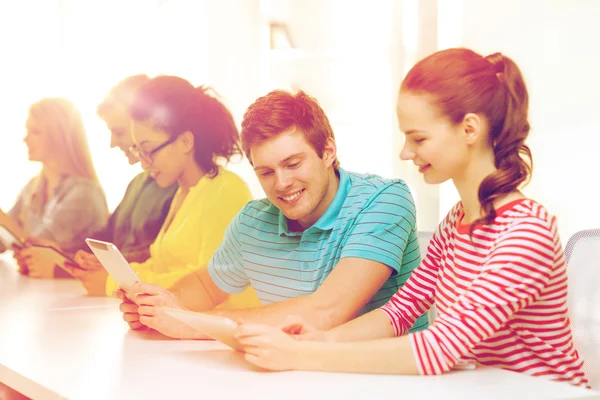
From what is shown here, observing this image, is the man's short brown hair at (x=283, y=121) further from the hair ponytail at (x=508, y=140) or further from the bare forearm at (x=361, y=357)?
the bare forearm at (x=361, y=357)

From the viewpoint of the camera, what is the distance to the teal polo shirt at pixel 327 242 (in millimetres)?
1614

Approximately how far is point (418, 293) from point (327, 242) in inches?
15.7

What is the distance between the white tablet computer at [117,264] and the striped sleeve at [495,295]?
2.15ft

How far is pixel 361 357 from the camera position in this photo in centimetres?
111

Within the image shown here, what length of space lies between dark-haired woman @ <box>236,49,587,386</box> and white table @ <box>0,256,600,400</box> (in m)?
0.04

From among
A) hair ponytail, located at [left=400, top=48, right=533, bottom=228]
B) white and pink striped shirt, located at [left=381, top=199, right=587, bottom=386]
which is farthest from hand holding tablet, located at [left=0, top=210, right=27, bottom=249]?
hair ponytail, located at [left=400, top=48, right=533, bottom=228]

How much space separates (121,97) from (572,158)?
1.50 metres

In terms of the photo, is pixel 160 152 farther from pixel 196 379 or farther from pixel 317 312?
pixel 196 379

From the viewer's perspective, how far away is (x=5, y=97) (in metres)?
2.35

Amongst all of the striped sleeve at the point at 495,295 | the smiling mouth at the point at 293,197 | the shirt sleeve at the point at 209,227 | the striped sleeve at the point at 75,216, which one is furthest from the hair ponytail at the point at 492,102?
the striped sleeve at the point at 75,216

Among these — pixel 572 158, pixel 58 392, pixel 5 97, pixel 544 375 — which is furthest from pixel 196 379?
pixel 572 158

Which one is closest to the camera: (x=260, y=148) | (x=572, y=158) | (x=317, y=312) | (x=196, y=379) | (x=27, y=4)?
(x=196, y=379)

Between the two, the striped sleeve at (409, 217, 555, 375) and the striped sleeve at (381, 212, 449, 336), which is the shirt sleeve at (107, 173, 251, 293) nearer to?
the striped sleeve at (381, 212, 449, 336)

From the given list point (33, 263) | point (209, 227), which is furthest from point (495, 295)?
point (33, 263)
